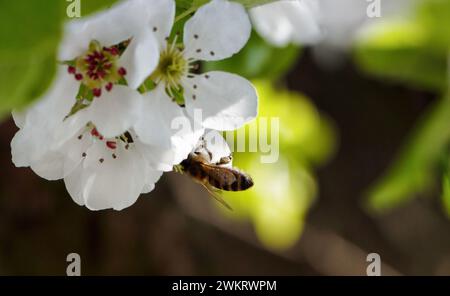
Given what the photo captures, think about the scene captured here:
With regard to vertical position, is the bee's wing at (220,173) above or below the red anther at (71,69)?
below

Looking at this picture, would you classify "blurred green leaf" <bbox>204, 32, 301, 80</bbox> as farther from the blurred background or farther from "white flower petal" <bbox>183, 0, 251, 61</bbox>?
"white flower petal" <bbox>183, 0, 251, 61</bbox>

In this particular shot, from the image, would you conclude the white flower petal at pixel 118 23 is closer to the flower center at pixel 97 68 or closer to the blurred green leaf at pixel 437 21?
the flower center at pixel 97 68

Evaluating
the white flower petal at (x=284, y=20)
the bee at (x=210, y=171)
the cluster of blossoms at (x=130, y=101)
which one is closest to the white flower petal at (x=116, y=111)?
the cluster of blossoms at (x=130, y=101)

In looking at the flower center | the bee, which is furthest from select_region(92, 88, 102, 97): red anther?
the bee

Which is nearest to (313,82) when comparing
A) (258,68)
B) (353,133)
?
(353,133)

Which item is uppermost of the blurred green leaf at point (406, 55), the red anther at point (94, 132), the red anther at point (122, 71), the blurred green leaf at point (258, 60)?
the blurred green leaf at point (406, 55)
